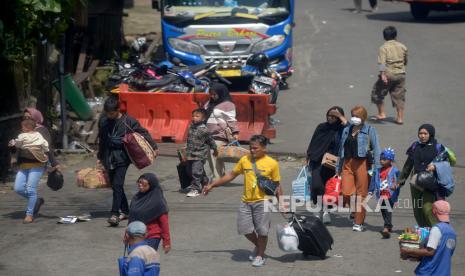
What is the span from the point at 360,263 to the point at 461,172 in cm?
515

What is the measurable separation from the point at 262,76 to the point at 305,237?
8.99 meters

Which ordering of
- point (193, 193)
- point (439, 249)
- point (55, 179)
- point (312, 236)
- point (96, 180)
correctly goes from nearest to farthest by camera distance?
point (439, 249), point (312, 236), point (96, 180), point (55, 179), point (193, 193)

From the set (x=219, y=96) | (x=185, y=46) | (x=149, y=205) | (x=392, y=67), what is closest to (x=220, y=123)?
(x=219, y=96)

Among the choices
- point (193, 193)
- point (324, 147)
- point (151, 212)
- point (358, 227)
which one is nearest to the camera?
point (151, 212)

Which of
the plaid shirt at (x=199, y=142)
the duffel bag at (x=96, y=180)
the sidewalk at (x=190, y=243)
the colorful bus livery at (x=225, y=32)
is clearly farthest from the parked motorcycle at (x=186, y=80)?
the duffel bag at (x=96, y=180)

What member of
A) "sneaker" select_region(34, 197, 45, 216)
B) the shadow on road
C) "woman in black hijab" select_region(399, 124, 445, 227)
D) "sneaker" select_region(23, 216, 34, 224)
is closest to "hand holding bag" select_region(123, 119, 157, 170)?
"sneaker" select_region(34, 197, 45, 216)

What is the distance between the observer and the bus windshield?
20.7 meters

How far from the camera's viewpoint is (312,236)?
1018 centimetres

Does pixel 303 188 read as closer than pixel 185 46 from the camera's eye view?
Yes

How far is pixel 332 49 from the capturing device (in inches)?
1027

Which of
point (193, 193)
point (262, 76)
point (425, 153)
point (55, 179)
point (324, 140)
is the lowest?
point (193, 193)

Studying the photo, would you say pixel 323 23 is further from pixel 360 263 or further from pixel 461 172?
pixel 360 263

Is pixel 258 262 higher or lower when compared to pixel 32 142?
lower

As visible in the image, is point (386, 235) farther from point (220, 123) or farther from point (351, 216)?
point (220, 123)
